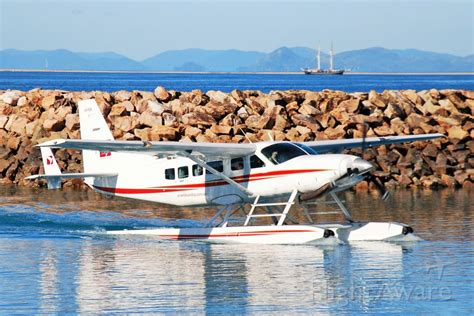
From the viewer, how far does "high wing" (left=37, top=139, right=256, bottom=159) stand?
19.0m

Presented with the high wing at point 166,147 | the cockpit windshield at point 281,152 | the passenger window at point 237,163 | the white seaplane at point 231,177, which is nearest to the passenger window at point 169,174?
the white seaplane at point 231,177

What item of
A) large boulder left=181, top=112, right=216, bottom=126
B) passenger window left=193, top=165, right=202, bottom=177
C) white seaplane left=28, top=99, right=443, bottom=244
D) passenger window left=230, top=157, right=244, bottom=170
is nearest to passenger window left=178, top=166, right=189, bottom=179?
white seaplane left=28, top=99, right=443, bottom=244

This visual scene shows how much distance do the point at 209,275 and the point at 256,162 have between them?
13.1 ft

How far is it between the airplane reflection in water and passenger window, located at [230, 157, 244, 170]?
1450 mm

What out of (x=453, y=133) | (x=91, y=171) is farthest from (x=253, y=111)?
(x=91, y=171)

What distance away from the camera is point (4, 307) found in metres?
13.8

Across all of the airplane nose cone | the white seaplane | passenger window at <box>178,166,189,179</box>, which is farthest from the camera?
passenger window at <box>178,166,189,179</box>

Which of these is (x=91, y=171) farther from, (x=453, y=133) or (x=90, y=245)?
(x=453, y=133)

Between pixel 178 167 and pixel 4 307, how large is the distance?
740 centimetres

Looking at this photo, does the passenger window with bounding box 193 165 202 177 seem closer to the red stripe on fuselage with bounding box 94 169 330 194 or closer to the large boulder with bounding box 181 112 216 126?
the red stripe on fuselage with bounding box 94 169 330 194

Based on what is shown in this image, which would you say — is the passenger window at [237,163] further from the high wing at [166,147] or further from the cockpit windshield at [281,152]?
the cockpit windshield at [281,152]

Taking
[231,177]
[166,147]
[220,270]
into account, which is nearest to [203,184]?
[231,177]

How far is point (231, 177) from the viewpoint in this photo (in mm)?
20031

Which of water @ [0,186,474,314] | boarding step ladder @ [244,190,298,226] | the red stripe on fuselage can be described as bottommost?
water @ [0,186,474,314]
